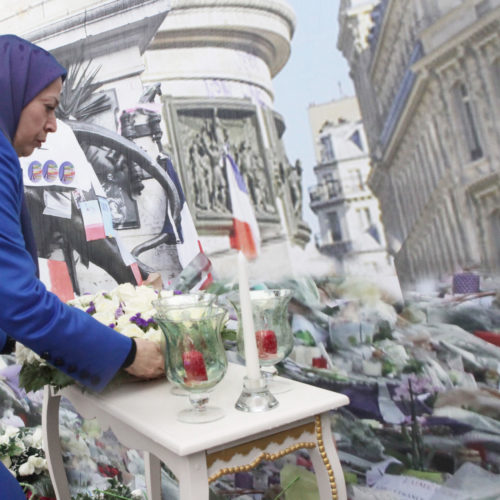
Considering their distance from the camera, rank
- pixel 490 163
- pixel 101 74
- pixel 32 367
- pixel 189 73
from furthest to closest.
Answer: pixel 101 74, pixel 189 73, pixel 490 163, pixel 32 367

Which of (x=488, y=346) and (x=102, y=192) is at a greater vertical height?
(x=102, y=192)

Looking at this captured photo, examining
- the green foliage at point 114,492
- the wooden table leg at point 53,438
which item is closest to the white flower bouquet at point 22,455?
the green foliage at point 114,492

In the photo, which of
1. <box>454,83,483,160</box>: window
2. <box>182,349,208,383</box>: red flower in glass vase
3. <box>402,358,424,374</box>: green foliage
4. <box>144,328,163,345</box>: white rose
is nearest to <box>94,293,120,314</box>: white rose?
<box>144,328,163,345</box>: white rose

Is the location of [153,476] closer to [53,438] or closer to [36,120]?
[53,438]

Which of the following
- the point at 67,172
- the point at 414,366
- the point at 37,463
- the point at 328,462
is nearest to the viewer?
the point at 328,462

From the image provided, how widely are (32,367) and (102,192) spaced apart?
1.08 m

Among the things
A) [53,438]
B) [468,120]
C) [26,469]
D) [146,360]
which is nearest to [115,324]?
[146,360]

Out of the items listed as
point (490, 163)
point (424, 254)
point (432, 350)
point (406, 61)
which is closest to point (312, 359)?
point (432, 350)

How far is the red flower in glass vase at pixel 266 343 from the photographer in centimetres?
100

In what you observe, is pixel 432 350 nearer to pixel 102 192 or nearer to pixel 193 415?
pixel 193 415

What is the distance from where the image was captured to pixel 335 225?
5.38 ft

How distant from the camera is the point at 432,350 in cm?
144

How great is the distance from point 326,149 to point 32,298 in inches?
41.9

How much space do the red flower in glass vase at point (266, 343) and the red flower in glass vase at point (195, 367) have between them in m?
0.15
